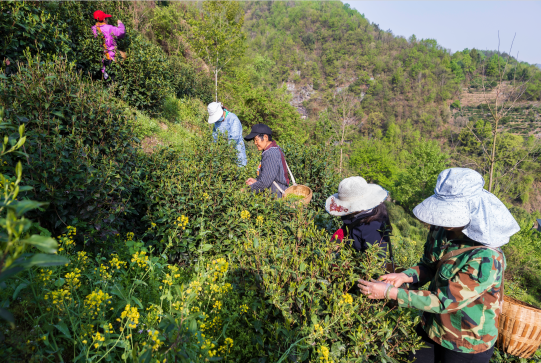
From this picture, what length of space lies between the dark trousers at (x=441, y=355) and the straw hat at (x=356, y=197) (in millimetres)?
1018

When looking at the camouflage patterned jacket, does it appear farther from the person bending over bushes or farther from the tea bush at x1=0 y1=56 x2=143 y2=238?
the tea bush at x1=0 y1=56 x2=143 y2=238

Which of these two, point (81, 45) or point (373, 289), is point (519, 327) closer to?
point (373, 289)

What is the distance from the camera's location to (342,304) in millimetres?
1518

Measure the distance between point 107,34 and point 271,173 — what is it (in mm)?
5954

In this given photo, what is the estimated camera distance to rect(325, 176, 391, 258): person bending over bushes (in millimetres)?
2230

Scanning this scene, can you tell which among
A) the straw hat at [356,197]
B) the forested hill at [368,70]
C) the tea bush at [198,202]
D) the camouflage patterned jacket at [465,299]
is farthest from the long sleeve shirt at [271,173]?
the forested hill at [368,70]

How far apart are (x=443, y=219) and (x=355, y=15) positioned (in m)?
188

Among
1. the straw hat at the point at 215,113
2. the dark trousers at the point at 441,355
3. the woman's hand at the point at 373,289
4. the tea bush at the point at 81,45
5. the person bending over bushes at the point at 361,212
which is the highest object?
the tea bush at the point at 81,45

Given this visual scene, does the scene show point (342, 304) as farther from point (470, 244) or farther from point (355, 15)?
point (355, 15)

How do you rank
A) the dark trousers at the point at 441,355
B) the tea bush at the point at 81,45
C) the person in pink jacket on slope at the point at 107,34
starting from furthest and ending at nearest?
the person in pink jacket on slope at the point at 107,34
the tea bush at the point at 81,45
the dark trousers at the point at 441,355

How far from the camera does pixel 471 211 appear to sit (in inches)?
68.2

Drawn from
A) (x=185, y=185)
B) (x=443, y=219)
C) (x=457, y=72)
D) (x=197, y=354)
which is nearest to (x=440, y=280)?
(x=443, y=219)

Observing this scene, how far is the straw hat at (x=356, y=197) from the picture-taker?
2320 mm

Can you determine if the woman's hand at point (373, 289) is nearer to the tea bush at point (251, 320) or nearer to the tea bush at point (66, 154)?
the tea bush at point (251, 320)
